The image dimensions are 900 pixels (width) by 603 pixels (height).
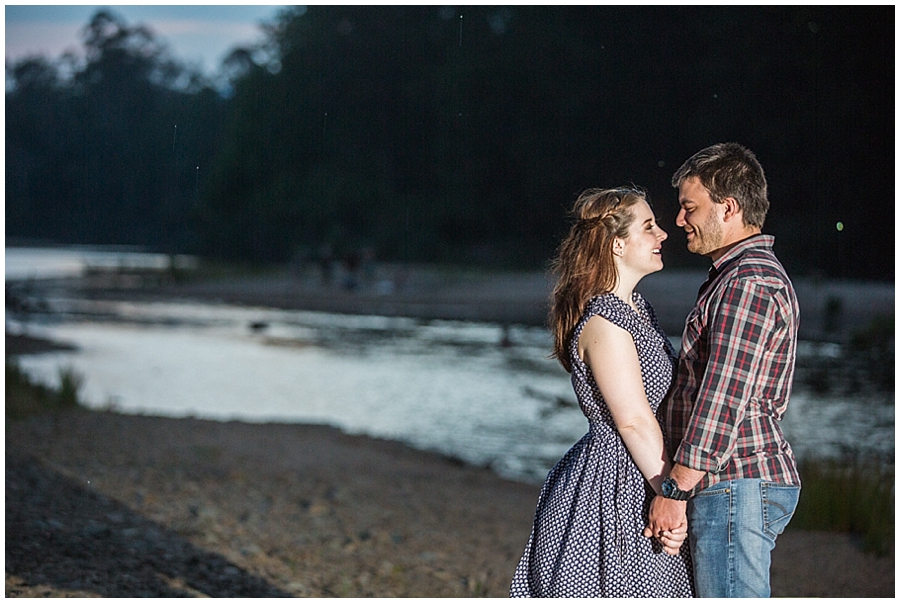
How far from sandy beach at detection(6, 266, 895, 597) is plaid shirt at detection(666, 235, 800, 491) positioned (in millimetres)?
2895

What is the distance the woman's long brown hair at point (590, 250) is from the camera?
2424mm

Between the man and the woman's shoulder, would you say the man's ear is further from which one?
the woman's shoulder

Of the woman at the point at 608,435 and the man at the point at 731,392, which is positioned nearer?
the man at the point at 731,392

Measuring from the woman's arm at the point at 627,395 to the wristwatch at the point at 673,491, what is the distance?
0.08 meters

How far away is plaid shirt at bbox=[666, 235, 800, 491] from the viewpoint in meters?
2.18

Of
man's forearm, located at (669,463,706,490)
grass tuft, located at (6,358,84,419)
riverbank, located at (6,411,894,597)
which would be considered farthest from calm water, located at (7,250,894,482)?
man's forearm, located at (669,463,706,490)

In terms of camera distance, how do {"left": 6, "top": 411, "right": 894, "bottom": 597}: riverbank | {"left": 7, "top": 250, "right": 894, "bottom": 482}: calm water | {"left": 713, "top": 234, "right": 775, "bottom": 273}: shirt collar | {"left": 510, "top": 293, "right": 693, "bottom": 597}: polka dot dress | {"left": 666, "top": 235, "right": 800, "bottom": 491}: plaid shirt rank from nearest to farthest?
{"left": 666, "top": 235, "right": 800, "bottom": 491}: plaid shirt < {"left": 713, "top": 234, "right": 775, "bottom": 273}: shirt collar < {"left": 510, "top": 293, "right": 693, "bottom": 597}: polka dot dress < {"left": 6, "top": 411, "right": 894, "bottom": 597}: riverbank < {"left": 7, "top": 250, "right": 894, "bottom": 482}: calm water

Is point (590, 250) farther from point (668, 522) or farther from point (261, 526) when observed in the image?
point (261, 526)

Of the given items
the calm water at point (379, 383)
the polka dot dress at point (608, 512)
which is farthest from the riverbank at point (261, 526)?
the polka dot dress at point (608, 512)

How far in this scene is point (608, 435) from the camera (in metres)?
2.42

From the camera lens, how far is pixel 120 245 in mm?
64438

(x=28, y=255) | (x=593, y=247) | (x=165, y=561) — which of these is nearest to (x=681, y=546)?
(x=593, y=247)

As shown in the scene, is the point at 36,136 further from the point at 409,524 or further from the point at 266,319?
the point at 409,524

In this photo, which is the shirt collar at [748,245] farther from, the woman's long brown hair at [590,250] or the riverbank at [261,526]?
the riverbank at [261,526]
